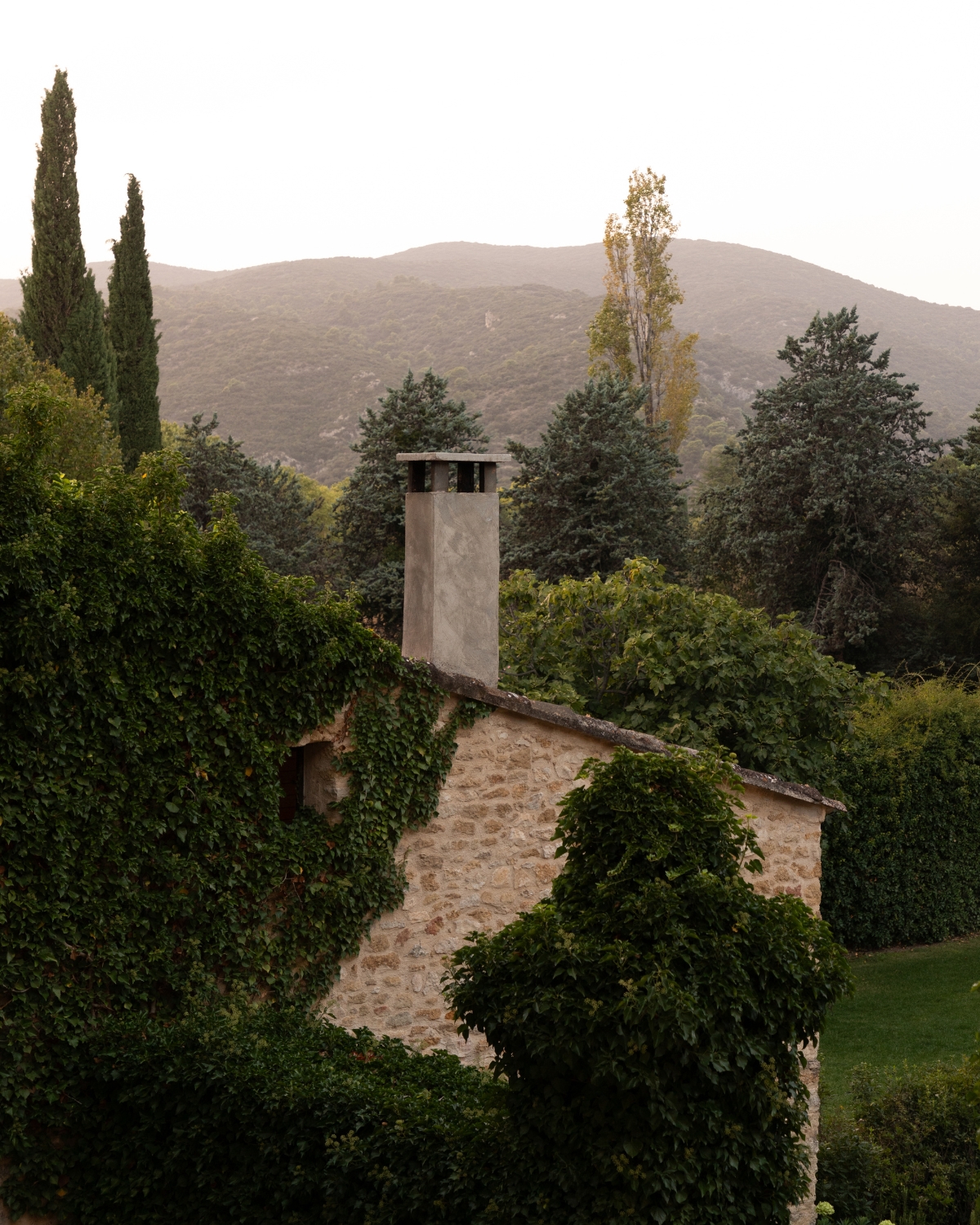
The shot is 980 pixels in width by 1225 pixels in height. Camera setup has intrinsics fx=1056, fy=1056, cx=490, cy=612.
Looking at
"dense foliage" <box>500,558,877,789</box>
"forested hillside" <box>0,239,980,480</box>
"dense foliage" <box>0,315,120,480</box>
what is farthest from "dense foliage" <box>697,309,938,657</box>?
"dense foliage" <box>0,315,120,480</box>

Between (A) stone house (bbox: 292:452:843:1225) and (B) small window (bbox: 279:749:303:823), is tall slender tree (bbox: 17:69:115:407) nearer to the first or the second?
(A) stone house (bbox: 292:452:843:1225)

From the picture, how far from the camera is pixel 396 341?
Result: 86188mm

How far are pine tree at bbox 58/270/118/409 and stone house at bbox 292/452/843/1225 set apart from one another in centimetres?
1961

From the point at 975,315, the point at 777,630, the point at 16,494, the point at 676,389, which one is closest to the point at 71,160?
the point at 676,389

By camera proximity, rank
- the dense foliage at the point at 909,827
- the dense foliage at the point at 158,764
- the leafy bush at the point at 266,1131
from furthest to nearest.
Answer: the dense foliage at the point at 909,827
the dense foliage at the point at 158,764
the leafy bush at the point at 266,1131

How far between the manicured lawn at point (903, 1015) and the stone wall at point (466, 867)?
3.37 m

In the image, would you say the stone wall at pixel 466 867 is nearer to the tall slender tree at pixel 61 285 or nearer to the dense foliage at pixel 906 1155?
the dense foliage at pixel 906 1155

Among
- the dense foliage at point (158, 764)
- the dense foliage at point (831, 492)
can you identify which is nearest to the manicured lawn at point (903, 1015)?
the dense foliage at point (158, 764)

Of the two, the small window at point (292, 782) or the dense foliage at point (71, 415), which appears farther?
the dense foliage at point (71, 415)

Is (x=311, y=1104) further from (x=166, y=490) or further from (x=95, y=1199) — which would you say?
(x=166, y=490)

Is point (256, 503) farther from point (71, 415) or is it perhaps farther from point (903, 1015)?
point (903, 1015)

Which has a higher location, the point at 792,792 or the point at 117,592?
the point at 117,592

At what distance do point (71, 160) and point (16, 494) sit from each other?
82.6 ft

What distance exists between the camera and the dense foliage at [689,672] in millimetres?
10758
